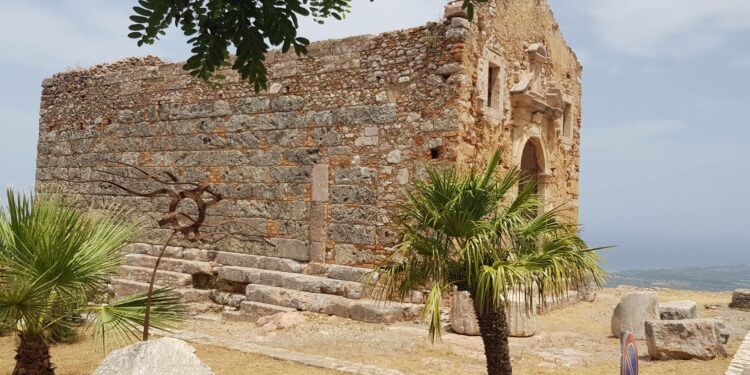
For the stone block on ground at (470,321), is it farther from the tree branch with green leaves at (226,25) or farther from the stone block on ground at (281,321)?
the tree branch with green leaves at (226,25)

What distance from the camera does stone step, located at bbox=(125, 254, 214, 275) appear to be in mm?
12086

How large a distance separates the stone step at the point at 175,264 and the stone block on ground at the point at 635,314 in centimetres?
677

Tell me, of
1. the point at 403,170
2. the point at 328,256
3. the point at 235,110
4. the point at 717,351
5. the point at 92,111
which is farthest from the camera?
the point at 92,111

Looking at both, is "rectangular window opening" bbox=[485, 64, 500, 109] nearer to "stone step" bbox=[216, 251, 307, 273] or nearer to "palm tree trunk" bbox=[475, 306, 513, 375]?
"stone step" bbox=[216, 251, 307, 273]

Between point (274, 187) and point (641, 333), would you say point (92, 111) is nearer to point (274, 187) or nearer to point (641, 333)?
point (274, 187)

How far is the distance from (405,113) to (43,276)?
5.96 m

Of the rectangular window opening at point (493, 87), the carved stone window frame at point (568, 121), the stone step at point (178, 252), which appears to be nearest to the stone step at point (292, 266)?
the stone step at point (178, 252)

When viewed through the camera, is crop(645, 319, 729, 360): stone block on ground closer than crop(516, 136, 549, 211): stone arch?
Yes

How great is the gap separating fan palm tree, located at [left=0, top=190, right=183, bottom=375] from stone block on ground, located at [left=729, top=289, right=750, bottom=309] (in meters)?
11.4

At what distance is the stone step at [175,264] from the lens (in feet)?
39.7

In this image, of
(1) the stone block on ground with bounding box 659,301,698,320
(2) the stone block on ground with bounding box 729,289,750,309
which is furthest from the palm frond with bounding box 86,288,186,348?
(2) the stone block on ground with bounding box 729,289,750,309

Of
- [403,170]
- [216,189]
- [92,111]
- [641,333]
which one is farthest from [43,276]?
[92,111]

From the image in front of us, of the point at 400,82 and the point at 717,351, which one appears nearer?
the point at 717,351

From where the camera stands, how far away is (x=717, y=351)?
7980 millimetres
